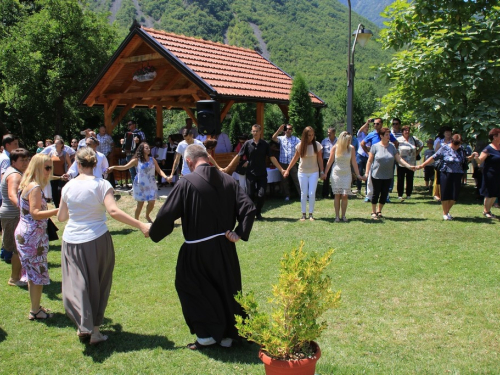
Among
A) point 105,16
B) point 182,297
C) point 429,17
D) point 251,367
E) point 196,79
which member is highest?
point 105,16

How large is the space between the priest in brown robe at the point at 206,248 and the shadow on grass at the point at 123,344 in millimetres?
404

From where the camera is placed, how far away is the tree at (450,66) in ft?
38.5

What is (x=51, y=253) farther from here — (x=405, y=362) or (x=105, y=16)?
(x=105, y=16)

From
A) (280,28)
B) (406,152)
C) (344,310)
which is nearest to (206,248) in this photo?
(344,310)

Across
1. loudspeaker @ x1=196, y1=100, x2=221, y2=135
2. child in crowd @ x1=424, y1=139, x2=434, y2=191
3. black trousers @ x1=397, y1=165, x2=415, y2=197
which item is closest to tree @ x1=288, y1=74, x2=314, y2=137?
black trousers @ x1=397, y1=165, x2=415, y2=197

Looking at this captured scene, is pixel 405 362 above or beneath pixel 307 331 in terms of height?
beneath

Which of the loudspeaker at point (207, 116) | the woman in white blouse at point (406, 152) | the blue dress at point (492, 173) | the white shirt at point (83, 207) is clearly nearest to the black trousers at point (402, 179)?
the woman in white blouse at point (406, 152)

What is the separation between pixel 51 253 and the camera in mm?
8188

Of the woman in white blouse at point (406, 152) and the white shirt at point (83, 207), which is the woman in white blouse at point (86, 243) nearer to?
the white shirt at point (83, 207)

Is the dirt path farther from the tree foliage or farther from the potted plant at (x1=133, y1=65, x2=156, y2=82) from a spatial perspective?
the potted plant at (x1=133, y1=65, x2=156, y2=82)

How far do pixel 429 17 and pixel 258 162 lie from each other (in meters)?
7.15

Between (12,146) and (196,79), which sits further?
(196,79)

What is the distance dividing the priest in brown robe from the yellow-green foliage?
3.24 ft

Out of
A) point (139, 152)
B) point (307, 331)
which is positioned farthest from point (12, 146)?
point (307, 331)
